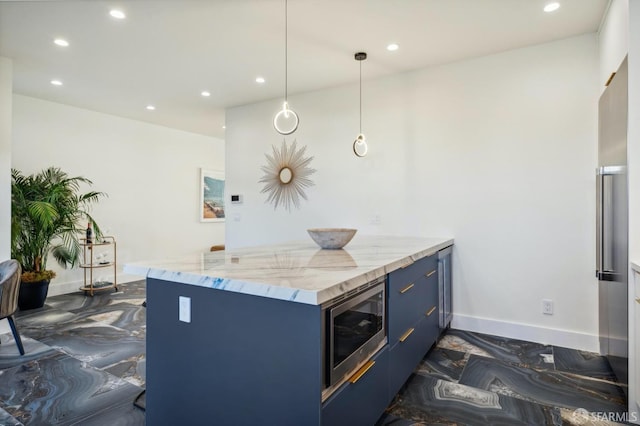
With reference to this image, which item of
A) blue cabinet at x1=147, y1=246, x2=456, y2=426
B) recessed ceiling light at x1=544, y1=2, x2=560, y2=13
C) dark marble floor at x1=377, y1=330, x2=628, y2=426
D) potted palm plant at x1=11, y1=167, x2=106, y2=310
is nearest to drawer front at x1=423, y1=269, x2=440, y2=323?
dark marble floor at x1=377, y1=330, x2=628, y2=426

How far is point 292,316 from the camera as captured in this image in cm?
137

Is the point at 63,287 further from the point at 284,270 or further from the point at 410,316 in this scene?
the point at 410,316

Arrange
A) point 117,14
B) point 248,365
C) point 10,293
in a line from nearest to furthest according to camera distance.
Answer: point 248,365
point 117,14
point 10,293

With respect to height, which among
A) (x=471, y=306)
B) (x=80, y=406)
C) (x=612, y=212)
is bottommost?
(x=80, y=406)

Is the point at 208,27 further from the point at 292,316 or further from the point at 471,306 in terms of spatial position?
the point at 471,306

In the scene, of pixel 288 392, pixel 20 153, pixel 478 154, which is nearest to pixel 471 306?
pixel 478 154

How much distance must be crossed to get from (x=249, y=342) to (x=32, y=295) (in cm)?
414

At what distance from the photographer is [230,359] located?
1.50 meters

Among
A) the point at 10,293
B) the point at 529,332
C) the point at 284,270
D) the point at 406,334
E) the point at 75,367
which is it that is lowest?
the point at 75,367

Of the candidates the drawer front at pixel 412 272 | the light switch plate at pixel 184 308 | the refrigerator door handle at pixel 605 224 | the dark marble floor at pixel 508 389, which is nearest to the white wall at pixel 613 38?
the refrigerator door handle at pixel 605 224

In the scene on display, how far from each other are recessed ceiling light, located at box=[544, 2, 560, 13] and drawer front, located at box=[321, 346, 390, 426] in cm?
267

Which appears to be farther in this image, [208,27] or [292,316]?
[208,27]

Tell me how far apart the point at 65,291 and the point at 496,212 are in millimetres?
5618

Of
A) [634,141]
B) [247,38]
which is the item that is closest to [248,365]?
[634,141]
